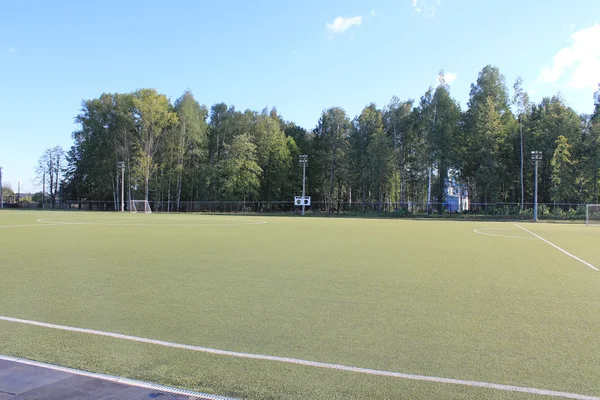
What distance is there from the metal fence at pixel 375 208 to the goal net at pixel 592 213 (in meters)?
3.61

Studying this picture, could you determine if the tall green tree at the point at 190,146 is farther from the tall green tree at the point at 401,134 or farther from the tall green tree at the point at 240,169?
the tall green tree at the point at 401,134

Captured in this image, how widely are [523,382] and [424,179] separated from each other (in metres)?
53.5

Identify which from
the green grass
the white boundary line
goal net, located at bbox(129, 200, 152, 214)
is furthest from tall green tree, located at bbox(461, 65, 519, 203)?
the white boundary line

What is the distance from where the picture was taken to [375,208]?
5828 centimetres

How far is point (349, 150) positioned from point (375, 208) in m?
9.24

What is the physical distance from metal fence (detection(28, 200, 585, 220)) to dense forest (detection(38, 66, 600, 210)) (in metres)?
0.96

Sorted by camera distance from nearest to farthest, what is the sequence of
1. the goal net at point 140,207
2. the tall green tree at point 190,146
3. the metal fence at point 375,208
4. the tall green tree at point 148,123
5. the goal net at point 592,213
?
the goal net at point 592,213, the metal fence at point 375,208, the goal net at point 140,207, the tall green tree at point 148,123, the tall green tree at point 190,146

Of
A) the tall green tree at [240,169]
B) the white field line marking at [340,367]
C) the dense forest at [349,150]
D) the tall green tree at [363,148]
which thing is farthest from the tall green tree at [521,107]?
the white field line marking at [340,367]

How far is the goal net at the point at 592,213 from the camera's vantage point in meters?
36.6

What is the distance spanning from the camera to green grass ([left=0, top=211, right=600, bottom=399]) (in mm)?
3654

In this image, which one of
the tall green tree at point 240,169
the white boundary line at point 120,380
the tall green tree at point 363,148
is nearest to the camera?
the white boundary line at point 120,380

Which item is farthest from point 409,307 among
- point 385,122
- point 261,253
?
point 385,122

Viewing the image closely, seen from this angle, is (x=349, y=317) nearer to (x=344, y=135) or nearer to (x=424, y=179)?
(x=424, y=179)

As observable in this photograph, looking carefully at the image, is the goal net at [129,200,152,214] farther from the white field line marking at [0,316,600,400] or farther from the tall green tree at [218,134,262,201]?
the white field line marking at [0,316,600,400]
